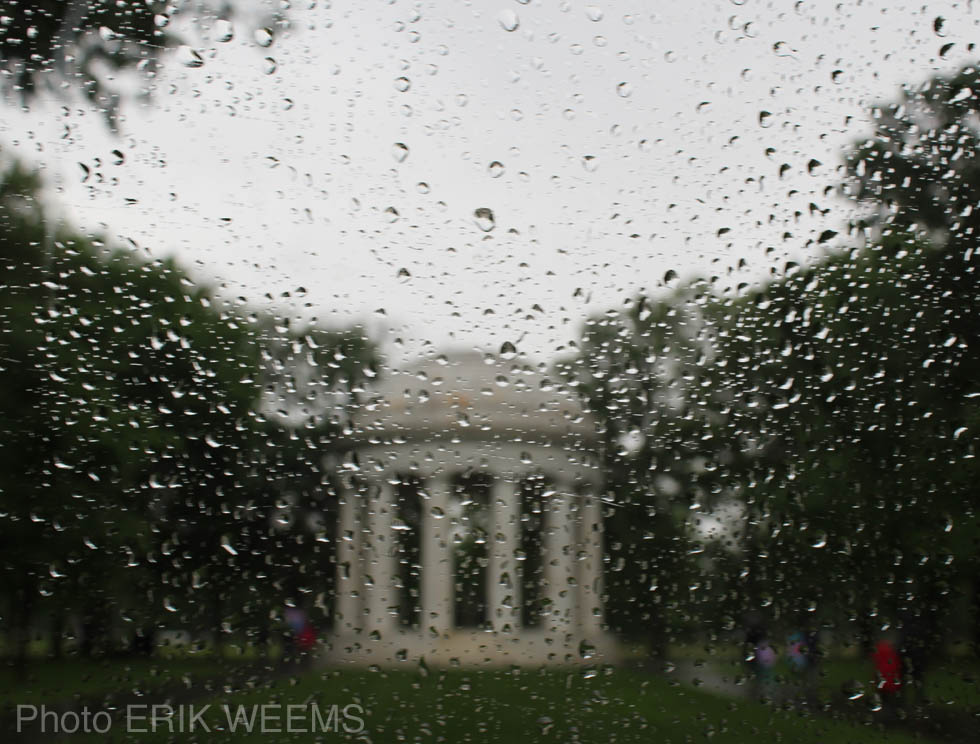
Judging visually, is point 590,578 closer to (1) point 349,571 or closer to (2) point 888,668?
(1) point 349,571

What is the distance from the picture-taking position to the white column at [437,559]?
1229 mm

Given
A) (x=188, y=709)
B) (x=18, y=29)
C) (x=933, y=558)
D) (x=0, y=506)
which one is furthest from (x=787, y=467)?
(x=18, y=29)

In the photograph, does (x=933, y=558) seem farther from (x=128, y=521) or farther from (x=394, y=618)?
(x=128, y=521)

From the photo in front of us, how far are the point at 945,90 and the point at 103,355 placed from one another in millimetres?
1644

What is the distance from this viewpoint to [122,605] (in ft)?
4.05

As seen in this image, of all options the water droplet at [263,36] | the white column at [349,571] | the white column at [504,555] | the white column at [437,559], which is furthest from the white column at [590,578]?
the water droplet at [263,36]

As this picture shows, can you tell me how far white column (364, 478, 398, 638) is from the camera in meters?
1.22

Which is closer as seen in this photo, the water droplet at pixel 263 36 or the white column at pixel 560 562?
the white column at pixel 560 562

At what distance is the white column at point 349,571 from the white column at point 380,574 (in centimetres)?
2

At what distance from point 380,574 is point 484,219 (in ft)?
2.15

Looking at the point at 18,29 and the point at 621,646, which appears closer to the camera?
the point at 621,646

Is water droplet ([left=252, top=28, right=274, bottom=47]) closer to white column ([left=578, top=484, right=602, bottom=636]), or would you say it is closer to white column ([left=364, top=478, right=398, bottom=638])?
white column ([left=364, top=478, right=398, bottom=638])

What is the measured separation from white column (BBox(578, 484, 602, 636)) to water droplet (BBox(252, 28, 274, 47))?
106cm

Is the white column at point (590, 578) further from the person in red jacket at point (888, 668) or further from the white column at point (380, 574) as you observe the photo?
the person in red jacket at point (888, 668)
